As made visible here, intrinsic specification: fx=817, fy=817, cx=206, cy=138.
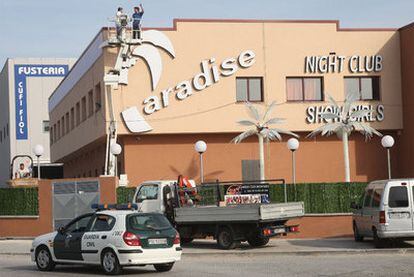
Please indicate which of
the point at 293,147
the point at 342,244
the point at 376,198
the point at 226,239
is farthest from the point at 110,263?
the point at 293,147

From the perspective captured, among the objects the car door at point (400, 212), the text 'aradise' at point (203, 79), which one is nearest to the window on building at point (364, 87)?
the text 'aradise' at point (203, 79)

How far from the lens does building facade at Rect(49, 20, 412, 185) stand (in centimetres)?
3875

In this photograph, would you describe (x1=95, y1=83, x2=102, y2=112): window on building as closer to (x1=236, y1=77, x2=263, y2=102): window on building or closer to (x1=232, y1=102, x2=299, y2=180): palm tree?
(x1=236, y1=77, x2=263, y2=102): window on building

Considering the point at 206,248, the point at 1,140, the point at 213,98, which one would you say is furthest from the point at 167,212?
the point at 1,140

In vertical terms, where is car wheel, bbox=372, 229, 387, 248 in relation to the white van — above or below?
below

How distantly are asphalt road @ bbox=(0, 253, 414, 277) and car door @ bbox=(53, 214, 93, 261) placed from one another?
0.40 meters

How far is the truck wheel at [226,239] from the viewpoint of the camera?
24406 mm

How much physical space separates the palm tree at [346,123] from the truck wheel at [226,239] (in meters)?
13.6

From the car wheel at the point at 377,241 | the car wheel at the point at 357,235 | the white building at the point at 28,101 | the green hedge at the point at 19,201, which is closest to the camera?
the car wheel at the point at 377,241

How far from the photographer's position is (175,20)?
38.9m

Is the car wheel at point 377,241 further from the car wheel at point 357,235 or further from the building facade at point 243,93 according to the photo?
the building facade at point 243,93

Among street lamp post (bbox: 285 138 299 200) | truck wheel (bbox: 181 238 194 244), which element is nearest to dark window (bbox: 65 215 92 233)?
truck wheel (bbox: 181 238 194 244)

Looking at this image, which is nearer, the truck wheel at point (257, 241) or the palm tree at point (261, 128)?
the truck wheel at point (257, 241)

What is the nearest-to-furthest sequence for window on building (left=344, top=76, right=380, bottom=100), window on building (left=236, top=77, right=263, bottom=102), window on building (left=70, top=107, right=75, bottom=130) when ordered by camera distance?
window on building (left=236, top=77, right=263, bottom=102)
window on building (left=344, top=76, right=380, bottom=100)
window on building (left=70, top=107, right=75, bottom=130)
